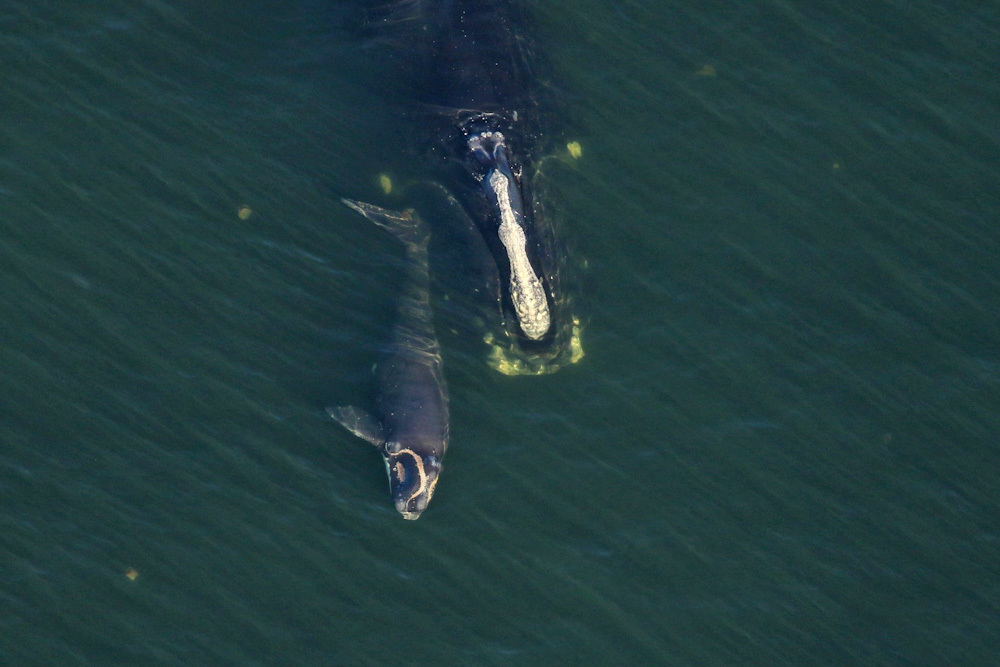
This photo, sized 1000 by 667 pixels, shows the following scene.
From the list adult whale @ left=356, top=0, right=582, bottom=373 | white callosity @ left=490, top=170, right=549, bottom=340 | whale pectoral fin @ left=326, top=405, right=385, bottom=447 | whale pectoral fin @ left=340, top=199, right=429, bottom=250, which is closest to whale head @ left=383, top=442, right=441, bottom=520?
whale pectoral fin @ left=326, top=405, right=385, bottom=447

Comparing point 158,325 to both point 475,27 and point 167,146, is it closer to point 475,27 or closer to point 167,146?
point 167,146

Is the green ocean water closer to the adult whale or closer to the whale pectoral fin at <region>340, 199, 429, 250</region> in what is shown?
the whale pectoral fin at <region>340, 199, 429, 250</region>

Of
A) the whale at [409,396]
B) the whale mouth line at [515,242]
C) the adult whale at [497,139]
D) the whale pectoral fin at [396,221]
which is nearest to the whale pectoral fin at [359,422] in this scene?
the whale at [409,396]

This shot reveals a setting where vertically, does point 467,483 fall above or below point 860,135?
below

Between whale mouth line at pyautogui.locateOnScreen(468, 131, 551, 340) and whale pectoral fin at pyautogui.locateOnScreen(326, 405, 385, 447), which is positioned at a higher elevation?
whale mouth line at pyautogui.locateOnScreen(468, 131, 551, 340)

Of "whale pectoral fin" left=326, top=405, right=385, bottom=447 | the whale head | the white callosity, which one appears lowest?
the whale head

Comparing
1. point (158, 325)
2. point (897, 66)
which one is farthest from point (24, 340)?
point (897, 66)

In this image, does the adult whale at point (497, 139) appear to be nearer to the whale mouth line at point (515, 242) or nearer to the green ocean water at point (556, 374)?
the whale mouth line at point (515, 242)
